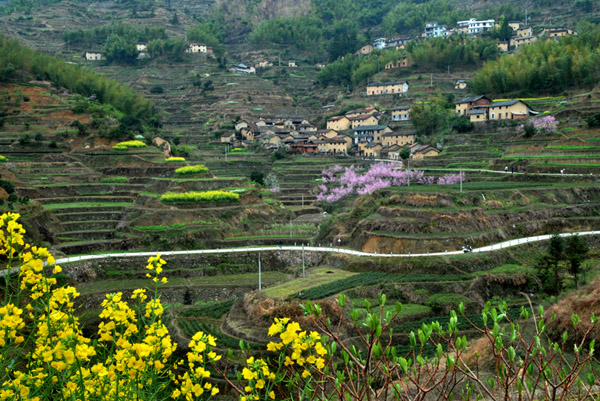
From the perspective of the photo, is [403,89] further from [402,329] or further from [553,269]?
[402,329]

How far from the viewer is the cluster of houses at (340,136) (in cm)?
7550

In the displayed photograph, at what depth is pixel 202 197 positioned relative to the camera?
48.7m

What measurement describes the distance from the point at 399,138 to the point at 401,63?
31.3 metres

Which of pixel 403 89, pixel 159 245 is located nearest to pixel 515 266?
pixel 159 245

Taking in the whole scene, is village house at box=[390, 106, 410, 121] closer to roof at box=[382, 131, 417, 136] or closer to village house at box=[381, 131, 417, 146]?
roof at box=[382, 131, 417, 136]

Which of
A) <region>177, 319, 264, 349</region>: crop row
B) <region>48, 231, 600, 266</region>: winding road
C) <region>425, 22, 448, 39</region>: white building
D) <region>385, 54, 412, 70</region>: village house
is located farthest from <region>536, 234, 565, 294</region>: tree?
<region>425, 22, 448, 39</region>: white building

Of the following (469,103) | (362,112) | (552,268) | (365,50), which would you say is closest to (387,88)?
(362,112)

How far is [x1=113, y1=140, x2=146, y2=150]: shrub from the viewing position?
6119cm

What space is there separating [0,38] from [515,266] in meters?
80.9

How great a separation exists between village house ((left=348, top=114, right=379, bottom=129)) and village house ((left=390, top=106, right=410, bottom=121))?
2.73 meters

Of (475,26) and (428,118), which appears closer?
(428,118)

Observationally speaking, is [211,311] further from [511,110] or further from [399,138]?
[399,138]

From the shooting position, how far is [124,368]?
6.72 m

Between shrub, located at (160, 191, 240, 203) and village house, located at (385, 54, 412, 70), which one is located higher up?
village house, located at (385, 54, 412, 70)
